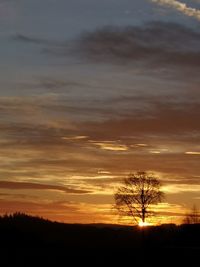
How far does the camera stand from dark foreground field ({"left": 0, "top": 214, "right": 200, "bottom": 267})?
58.2 m

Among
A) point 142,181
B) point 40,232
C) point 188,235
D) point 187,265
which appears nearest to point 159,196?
point 142,181

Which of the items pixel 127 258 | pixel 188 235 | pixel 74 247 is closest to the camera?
pixel 127 258

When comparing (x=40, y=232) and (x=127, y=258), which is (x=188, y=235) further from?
(x=127, y=258)

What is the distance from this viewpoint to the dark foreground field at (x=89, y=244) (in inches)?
2290

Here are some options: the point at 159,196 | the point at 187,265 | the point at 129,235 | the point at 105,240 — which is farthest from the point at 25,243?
the point at 159,196

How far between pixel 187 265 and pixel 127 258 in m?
7.05

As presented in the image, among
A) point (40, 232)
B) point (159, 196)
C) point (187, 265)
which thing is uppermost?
point (159, 196)

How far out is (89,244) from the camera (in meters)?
72.4

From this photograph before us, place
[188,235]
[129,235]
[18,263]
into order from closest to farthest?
[18,263], [188,235], [129,235]

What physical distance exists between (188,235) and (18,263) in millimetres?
33379

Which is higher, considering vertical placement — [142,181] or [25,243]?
[142,181]

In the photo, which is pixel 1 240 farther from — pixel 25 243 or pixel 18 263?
pixel 18 263

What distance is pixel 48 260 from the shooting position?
57.5m

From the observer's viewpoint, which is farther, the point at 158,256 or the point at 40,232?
the point at 40,232
